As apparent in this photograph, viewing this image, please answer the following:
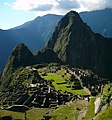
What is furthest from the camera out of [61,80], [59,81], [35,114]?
[61,80]

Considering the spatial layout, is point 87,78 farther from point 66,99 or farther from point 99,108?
point 99,108

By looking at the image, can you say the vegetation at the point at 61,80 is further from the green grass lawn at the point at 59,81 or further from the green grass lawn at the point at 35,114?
the green grass lawn at the point at 35,114

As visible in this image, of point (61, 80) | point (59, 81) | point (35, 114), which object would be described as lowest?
point (35, 114)

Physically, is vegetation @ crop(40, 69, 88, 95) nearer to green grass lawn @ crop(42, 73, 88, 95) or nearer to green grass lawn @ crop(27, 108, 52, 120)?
green grass lawn @ crop(42, 73, 88, 95)

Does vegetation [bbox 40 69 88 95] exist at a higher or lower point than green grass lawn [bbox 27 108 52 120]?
higher

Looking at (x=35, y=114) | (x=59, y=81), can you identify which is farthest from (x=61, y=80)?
(x=35, y=114)

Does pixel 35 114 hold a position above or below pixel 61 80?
below

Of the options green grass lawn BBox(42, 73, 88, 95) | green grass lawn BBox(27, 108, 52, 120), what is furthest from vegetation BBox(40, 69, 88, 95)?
green grass lawn BBox(27, 108, 52, 120)

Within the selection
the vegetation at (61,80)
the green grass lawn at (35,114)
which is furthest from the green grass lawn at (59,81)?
the green grass lawn at (35,114)

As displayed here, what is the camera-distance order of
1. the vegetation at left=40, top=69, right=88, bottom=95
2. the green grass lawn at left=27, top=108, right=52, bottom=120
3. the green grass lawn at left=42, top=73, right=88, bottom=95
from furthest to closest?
the vegetation at left=40, top=69, right=88, bottom=95, the green grass lawn at left=42, top=73, right=88, bottom=95, the green grass lawn at left=27, top=108, right=52, bottom=120

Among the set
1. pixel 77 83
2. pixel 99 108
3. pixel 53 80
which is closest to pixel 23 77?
pixel 53 80

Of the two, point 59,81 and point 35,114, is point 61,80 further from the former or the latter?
point 35,114

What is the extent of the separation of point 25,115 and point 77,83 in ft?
203

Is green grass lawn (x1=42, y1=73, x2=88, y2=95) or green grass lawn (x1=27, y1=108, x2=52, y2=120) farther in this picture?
green grass lawn (x1=42, y1=73, x2=88, y2=95)
